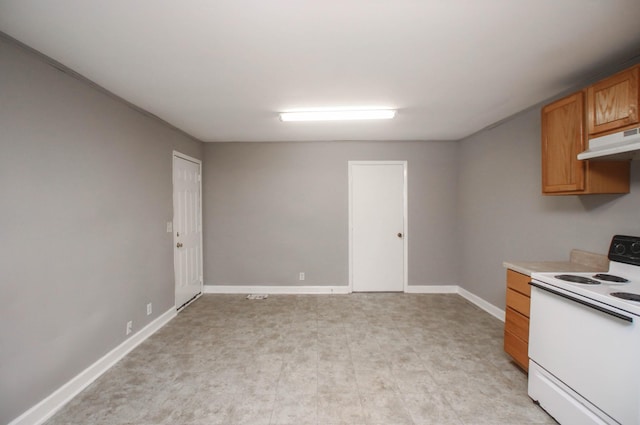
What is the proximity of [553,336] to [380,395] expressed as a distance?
1270mm

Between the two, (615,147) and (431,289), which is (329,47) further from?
(431,289)

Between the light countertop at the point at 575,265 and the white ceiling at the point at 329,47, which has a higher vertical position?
the white ceiling at the point at 329,47

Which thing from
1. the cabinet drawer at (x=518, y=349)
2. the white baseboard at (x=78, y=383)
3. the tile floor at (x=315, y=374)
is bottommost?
the tile floor at (x=315, y=374)

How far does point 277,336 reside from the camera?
2.93m

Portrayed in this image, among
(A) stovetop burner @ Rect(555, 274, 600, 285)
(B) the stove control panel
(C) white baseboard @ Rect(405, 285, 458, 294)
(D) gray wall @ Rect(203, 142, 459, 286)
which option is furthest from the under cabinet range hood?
(C) white baseboard @ Rect(405, 285, 458, 294)

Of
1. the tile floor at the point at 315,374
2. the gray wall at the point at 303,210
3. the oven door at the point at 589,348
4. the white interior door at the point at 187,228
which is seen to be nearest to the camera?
the oven door at the point at 589,348

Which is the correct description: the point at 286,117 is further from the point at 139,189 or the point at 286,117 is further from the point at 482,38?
the point at 482,38

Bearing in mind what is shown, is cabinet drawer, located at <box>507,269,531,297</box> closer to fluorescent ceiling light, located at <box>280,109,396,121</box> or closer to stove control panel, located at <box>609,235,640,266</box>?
stove control panel, located at <box>609,235,640,266</box>

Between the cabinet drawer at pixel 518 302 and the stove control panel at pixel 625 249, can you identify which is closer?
the stove control panel at pixel 625 249

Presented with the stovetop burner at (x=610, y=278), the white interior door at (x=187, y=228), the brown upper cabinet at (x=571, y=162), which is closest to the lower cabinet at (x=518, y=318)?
the stovetop burner at (x=610, y=278)

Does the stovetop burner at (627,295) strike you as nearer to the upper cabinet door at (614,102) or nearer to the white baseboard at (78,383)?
the upper cabinet door at (614,102)

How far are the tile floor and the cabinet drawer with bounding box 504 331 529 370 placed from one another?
0.51ft

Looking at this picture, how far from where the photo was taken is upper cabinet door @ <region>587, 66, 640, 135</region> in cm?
161

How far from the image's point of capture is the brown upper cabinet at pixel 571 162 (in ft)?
6.29
